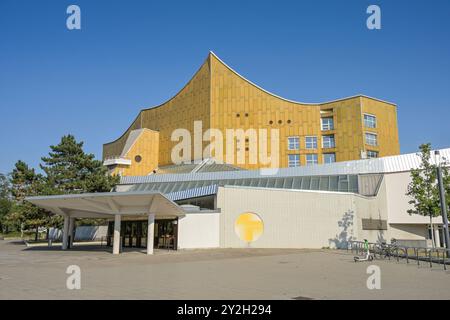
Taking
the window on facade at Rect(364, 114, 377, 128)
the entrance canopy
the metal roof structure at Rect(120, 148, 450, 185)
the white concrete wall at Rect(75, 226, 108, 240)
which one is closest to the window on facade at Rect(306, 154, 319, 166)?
the window on facade at Rect(364, 114, 377, 128)

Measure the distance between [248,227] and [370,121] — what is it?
1105 inches

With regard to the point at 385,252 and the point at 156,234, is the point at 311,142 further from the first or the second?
the point at 385,252

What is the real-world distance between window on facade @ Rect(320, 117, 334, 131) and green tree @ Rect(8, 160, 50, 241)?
32.3 metres

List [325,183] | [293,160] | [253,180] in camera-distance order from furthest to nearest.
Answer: [293,160] → [253,180] → [325,183]

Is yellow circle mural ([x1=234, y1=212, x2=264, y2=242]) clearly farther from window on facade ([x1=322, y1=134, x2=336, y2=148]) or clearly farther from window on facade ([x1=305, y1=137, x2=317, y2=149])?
window on facade ([x1=322, y1=134, x2=336, y2=148])

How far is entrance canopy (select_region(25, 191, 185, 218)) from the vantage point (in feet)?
70.2

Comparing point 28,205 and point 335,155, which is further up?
point 335,155

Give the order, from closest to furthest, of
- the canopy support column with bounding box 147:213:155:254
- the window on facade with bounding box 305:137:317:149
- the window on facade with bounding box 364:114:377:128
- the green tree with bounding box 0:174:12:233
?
the canopy support column with bounding box 147:213:155:254 → the window on facade with bounding box 364:114:377:128 → the window on facade with bounding box 305:137:317:149 → the green tree with bounding box 0:174:12:233

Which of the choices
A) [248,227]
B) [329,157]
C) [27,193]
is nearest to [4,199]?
[27,193]

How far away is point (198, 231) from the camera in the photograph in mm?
27328

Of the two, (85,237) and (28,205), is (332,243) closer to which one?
(28,205)
